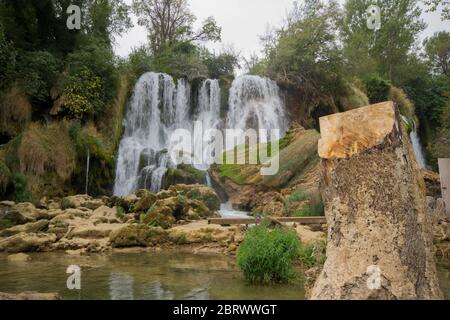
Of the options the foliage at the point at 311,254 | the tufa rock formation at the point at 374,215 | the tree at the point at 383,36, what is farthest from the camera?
the tree at the point at 383,36


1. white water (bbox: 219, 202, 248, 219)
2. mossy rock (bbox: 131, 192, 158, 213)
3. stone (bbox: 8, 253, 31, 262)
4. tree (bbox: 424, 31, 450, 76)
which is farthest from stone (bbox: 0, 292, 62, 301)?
tree (bbox: 424, 31, 450, 76)

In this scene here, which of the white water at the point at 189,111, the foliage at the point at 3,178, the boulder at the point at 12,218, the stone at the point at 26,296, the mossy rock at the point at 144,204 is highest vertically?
the white water at the point at 189,111

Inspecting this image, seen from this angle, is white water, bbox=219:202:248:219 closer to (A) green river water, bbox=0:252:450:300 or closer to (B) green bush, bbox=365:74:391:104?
(A) green river water, bbox=0:252:450:300

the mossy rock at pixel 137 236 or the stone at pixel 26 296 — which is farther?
the mossy rock at pixel 137 236

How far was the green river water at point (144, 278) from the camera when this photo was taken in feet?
14.8

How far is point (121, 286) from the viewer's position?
4.98m

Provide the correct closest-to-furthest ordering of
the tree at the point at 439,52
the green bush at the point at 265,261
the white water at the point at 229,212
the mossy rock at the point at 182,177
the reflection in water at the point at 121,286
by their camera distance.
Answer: the reflection in water at the point at 121,286
the green bush at the point at 265,261
the white water at the point at 229,212
the mossy rock at the point at 182,177
the tree at the point at 439,52

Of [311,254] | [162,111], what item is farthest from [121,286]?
[162,111]

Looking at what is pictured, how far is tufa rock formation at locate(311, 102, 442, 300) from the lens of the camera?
9.61ft

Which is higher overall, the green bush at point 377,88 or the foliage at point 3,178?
the green bush at point 377,88

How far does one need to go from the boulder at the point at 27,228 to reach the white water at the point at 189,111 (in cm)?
917

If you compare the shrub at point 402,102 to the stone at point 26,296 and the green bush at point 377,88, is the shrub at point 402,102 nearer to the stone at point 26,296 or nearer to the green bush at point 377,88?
the green bush at point 377,88

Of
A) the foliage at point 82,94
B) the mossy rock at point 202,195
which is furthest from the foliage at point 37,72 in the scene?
the mossy rock at point 202,195
